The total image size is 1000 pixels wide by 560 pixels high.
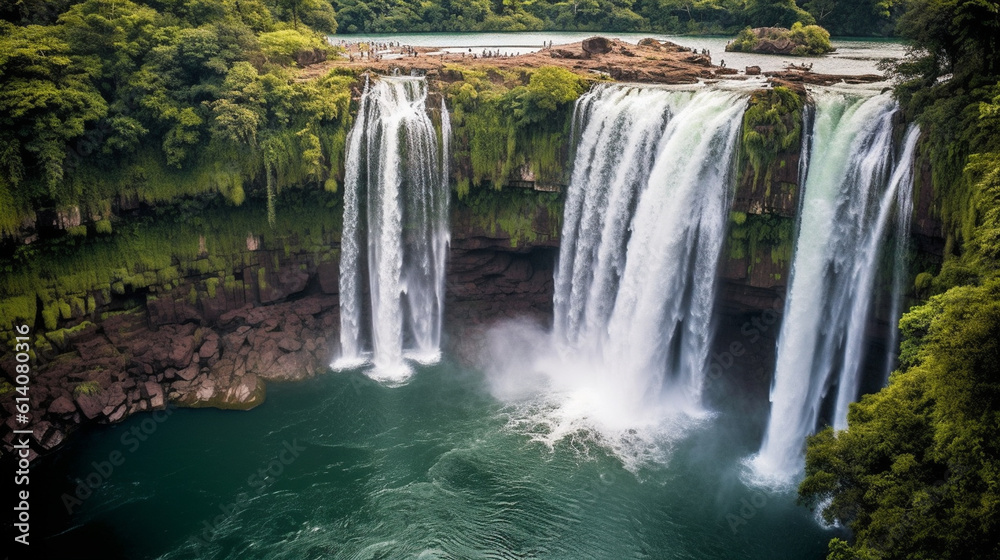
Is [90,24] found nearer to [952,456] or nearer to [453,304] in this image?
[453,304]

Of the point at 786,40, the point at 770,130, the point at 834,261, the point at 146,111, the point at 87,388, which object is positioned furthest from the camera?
the point at 786,40

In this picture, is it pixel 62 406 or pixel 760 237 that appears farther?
pixel 62 406

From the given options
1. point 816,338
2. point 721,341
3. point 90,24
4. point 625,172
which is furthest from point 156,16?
point 816,338

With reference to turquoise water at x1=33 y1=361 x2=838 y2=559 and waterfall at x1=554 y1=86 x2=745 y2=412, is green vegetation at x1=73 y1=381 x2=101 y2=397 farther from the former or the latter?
waterfall at x1=554 y1=86 x2=745 y2=412

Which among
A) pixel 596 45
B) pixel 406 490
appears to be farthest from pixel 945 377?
pixel 596 45

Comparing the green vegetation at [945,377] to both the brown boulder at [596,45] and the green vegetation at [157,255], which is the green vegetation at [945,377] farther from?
the green vegetation at [157,255]

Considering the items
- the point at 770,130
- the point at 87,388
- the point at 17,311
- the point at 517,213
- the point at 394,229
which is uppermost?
the point at 770,130

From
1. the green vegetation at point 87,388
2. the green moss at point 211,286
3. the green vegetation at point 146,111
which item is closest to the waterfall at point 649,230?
the green vegetation at point 146,111
